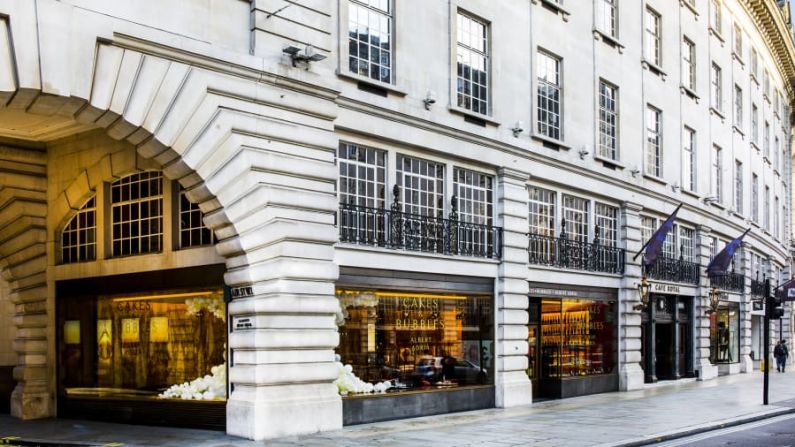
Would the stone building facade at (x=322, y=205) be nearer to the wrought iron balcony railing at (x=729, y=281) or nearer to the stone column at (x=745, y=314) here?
the wrought iron balcony railing at (x=729, y=281)

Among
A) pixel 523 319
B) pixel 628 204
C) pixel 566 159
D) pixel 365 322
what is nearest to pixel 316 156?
pixel 365 322

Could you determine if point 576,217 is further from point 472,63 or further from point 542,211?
point 472,63

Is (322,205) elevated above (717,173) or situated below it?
below

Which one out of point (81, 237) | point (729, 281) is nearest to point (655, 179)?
point (729, 281)

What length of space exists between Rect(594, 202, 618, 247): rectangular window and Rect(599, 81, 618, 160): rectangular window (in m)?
1.58

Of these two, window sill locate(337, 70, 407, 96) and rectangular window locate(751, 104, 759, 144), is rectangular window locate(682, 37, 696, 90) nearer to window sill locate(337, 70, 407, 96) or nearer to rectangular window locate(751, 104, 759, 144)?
rectangular window locate(751, 104, 759, 144)

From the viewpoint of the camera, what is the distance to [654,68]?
1273 inches

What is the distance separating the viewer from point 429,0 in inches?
851

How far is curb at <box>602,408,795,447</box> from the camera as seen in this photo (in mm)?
16297

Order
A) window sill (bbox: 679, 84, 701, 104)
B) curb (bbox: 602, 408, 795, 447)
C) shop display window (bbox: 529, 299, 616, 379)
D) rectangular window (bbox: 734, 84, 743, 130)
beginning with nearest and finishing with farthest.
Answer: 1. curb (bbox: 602, 408, 795, 447)
2. shop display window (bbox: 529, 299, 616, 379)
3. window sill (bbox: 679, 84, 701, 104)
4. rectangular window (bbox: 734, 84, 743, 130)

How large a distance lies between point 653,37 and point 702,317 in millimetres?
10413

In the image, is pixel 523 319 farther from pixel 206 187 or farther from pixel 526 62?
pixel 206 187

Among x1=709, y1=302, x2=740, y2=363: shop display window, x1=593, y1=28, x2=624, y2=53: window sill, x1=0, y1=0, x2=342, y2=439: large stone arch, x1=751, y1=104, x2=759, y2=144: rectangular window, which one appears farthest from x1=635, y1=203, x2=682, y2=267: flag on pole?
x1=751, y1=104, x2=759, y2=144: rectangular window

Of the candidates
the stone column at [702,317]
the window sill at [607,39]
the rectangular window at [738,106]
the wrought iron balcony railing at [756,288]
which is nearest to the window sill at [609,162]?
the window sill at [607,39]
